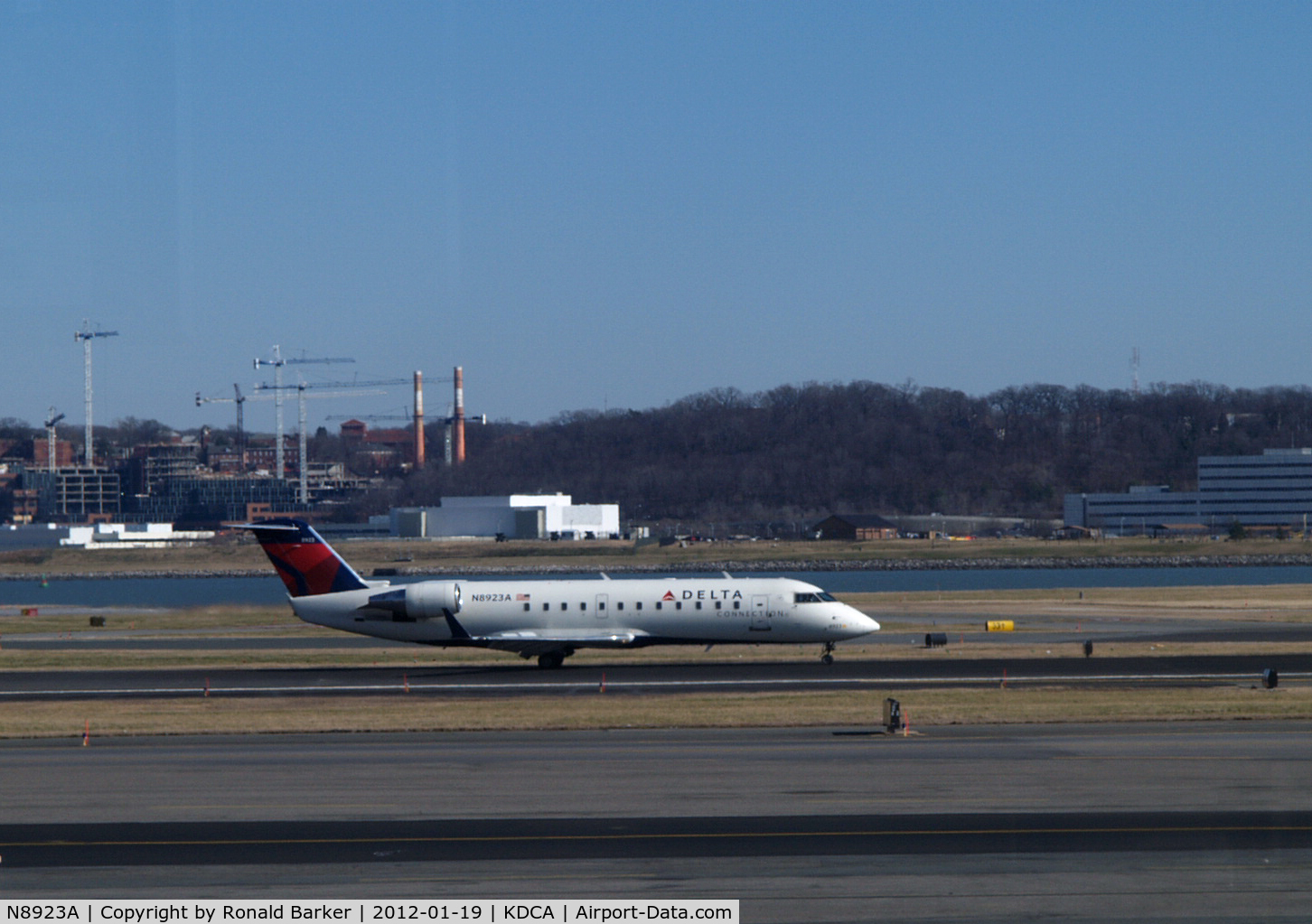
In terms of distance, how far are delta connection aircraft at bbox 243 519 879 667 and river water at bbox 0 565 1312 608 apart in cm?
6256

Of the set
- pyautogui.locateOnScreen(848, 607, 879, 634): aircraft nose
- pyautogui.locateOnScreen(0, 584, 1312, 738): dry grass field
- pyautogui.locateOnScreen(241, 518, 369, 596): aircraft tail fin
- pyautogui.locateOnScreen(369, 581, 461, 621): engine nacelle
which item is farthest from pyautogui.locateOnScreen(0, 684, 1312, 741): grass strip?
pyautogui.locateOnScreen(241, 518, 369, 596): aircraft tail fin

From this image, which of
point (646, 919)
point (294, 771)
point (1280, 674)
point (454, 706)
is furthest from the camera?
point (1280, 674)

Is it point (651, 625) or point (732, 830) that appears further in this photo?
point (651, 625)

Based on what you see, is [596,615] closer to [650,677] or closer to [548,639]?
[548,639]

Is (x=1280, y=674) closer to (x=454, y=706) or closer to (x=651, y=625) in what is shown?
(x=651, y=625)

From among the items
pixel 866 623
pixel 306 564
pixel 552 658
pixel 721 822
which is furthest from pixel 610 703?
pixel 306 564

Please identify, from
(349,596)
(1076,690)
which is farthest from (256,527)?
(1076,690)

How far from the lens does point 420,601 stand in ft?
145

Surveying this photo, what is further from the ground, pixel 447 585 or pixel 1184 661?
pixel 447 585

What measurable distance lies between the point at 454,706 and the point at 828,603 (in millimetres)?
15084

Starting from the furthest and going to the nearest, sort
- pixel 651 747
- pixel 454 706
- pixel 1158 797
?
pixel 454 706 < pixel 651 747 < pixel 1158 797

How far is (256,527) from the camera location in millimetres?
45844

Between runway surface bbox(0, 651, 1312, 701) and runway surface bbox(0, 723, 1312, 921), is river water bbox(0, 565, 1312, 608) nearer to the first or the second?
runway surface bbox(0, 651, 1312, 701)

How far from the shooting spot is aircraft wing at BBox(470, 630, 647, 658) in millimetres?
43875
